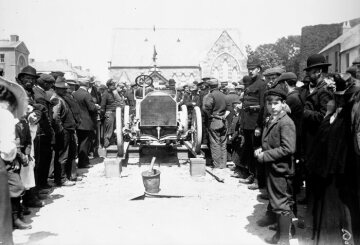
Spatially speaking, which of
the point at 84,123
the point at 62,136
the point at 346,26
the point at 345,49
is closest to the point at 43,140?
the point at 62,136

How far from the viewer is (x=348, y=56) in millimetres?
28188

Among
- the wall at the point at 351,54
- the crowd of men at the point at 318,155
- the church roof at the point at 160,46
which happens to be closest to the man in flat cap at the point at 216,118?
the crowd of men at the point at 318,155

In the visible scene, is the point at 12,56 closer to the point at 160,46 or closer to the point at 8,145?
the point at 8,145

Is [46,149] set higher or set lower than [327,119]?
lower

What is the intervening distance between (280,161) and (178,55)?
45416 mm

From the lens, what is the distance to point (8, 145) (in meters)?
3.60

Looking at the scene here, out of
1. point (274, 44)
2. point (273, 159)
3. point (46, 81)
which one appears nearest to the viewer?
point (273, 159)

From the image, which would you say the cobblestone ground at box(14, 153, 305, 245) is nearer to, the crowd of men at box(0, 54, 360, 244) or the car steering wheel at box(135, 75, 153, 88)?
the crowd of men at box(0, 54, 360, 244)

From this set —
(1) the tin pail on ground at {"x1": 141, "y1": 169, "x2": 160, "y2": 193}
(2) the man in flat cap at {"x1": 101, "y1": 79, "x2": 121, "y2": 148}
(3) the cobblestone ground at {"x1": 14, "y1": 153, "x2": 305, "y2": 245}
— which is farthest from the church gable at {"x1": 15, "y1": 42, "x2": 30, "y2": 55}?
(1) the tin pail on ground at {"x1": 141, "y1": 169, "x2": 160, "y2": 193}

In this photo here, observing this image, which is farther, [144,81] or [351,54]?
[351,54]

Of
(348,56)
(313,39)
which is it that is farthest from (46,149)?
(313,39)

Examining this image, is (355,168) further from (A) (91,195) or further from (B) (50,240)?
(A) (91,195)

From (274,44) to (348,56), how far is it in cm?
5392

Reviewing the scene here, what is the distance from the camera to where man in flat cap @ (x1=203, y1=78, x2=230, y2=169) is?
28.0ft
